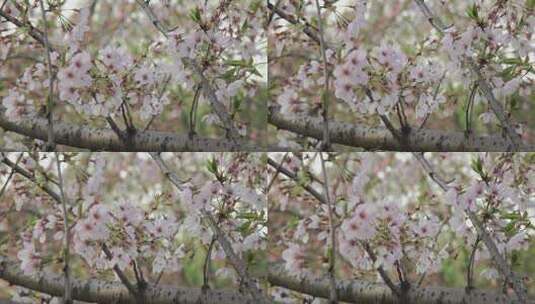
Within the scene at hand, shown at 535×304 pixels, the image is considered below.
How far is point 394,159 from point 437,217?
0.20m

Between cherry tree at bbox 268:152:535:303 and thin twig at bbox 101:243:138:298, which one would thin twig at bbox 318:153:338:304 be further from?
thin twig at bbox 101:243:138:298

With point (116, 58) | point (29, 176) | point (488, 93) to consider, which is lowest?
point (29, 176)

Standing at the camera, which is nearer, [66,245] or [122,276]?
[66,245]

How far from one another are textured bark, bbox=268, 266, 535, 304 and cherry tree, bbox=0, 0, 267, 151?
393mm

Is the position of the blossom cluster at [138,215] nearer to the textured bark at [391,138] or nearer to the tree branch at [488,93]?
the textured bark at [391,138]

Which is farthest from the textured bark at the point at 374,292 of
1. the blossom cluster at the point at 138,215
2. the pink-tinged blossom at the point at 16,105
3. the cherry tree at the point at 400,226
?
the pink-tinged blossom at the point at 16,105

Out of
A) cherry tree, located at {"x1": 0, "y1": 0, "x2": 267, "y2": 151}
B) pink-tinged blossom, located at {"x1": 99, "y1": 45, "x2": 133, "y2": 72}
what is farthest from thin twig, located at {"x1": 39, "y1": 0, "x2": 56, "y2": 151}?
pink-tinged blossom, located at {"x1": 99, "y1": 45, "x2": 133, "y2": 72}

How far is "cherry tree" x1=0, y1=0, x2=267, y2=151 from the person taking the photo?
2.56m

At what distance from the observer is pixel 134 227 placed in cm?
259

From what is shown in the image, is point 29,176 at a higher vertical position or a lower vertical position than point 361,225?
higher

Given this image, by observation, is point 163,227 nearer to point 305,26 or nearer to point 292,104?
point 292,104

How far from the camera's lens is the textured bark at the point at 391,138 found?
257 cm

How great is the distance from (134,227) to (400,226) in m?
0.73

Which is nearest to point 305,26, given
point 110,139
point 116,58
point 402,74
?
point 402,74
